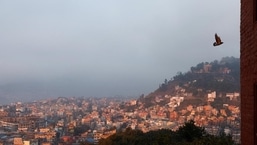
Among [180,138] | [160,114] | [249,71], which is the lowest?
[180,138]

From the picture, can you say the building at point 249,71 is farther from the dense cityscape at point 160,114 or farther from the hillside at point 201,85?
the hillside at point 201,85

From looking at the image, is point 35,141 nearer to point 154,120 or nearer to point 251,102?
point 154,120

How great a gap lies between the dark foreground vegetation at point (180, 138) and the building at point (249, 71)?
9.40 m

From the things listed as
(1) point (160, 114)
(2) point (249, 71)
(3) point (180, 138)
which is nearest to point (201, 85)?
(1) point (160, 114)

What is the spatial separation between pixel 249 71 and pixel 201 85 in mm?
52237

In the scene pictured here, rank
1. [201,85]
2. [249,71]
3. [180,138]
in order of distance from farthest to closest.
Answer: [201,85], [180,138], [249,71]

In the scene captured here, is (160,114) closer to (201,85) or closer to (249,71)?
(201,85)

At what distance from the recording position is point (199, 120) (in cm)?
4322

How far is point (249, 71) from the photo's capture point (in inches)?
250

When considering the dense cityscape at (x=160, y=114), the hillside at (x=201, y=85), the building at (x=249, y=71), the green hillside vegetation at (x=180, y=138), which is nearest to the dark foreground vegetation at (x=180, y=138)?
the green hillside vegetation at (x=180, y=138)

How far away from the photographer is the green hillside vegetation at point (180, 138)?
1642cm

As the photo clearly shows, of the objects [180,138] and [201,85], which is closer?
[180,138]

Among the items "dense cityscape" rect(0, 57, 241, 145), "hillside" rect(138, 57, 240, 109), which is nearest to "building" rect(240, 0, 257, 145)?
"dense cityscape" rect(0, 57, 241, 145)

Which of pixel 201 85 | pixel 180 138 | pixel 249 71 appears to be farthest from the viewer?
pixel 201 85
